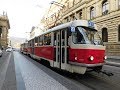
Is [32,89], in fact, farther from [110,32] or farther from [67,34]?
[110,32]

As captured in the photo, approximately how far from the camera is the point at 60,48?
13.0m

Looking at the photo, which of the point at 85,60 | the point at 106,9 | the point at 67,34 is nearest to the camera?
the point at 85,60

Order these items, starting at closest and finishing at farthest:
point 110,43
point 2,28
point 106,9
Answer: point 110,43 < point 106,9 < point 2,28

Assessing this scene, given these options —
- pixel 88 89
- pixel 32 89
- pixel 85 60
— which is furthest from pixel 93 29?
pixel 32 89

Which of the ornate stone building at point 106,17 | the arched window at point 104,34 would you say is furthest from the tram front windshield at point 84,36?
the arched window at point 104,34

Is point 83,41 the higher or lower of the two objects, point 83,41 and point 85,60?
the higher

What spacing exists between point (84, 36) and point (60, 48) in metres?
2.04

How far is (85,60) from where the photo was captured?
10891 mm

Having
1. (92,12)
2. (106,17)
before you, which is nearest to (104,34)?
(106,17)

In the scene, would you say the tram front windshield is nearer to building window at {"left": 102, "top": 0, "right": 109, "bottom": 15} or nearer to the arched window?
the arched window

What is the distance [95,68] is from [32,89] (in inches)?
151

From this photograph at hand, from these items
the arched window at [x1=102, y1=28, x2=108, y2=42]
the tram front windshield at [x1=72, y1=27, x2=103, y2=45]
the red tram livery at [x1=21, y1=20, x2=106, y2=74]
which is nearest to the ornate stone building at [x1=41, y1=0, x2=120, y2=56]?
the arched window at [x1=102, y1=28, x2=108, y2=42]

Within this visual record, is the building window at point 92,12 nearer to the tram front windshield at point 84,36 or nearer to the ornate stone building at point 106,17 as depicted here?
the ornate stone building at point 106,17

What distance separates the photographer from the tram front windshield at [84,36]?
11383 mm
